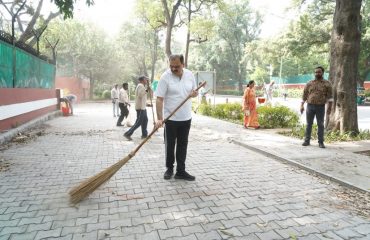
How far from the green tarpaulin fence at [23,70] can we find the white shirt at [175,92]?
232 inches

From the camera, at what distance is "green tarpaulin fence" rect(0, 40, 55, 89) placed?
28.3ft

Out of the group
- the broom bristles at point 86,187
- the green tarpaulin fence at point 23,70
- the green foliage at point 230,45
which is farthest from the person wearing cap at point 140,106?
the green foliage at point 230,45

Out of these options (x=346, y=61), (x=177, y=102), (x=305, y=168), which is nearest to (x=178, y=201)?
(x=177, y=102)

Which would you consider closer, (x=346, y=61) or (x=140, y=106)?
(x=346, y=61)

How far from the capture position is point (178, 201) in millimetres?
3957

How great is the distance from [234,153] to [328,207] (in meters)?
3.17

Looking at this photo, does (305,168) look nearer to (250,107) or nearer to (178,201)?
(178,201)

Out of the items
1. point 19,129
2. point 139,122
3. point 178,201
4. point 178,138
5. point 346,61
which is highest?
point 346,61

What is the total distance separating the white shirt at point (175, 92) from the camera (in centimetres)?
457

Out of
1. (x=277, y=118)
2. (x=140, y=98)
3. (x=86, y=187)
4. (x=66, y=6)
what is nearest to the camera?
(x=86, y=187)

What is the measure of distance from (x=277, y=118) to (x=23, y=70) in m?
9.01

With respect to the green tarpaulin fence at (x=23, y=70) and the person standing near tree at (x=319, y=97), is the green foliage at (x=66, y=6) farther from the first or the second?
the person standing near tree at (x=319, y=97)

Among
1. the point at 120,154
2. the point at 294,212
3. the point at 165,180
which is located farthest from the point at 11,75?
the point at 294,212

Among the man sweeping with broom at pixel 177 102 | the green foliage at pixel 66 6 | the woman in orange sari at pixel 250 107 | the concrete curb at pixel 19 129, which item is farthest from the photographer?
the woman in orange sari at pixel 250 107
